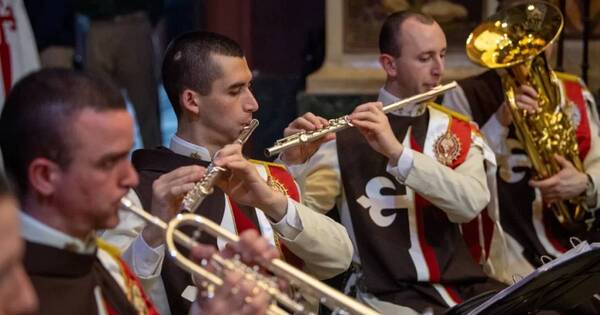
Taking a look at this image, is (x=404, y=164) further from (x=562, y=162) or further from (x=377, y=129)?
(x=562, y=162)

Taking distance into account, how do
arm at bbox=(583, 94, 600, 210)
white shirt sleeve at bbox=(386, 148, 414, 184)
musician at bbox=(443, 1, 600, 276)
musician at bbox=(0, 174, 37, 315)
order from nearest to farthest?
musician at bbox=(0, 174, 37, 315) < white shirt sleeve at bbox=(386, 148, 414, 184) < arm at bbox=(583, 94, 600, 210) < musician at bbox=(443, 1, 600, 276)

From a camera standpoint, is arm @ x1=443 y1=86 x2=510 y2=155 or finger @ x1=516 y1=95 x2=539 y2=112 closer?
finger @ x1=516 y1=95 x2=539 y2=112

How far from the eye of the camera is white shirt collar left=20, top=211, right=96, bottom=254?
2.31 metres

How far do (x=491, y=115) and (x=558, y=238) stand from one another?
0.54 meters

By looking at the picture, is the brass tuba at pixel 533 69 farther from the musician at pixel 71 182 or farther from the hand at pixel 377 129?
the musician at pixel 71 182

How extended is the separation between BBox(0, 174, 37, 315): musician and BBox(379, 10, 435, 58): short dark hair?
2542mm

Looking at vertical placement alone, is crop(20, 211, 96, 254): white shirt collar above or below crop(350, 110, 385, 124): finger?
above

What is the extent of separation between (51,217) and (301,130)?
1.46 m

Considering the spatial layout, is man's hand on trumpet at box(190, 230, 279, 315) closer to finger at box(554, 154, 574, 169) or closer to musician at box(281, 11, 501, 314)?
musician at box(281, 11, 501, 314)

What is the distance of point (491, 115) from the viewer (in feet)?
15.1

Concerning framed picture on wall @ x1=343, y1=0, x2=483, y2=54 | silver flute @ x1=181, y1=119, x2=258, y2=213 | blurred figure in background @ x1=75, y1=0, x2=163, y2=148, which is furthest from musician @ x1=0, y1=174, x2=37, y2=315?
blurred figure in background @ x1=75, y1=0, x2=163, y2=148

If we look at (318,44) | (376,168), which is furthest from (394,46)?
(318,44)

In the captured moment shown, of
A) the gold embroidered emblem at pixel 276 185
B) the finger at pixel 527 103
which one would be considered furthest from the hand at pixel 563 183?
the gold embroidered emblem at pixel 276 185

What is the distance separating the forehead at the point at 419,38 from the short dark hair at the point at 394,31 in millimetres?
20
